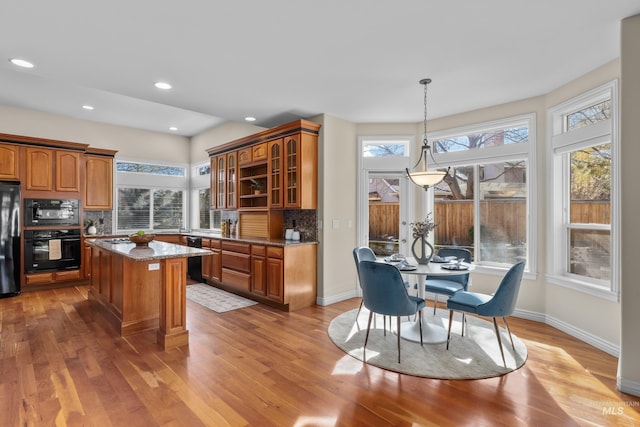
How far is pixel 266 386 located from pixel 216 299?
2.73 metres

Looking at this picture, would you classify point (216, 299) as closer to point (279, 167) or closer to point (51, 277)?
point (279, 167)

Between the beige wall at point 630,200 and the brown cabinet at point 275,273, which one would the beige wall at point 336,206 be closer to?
the brown cabinet at point 275,273

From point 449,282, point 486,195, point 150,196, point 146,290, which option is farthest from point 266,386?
point 150,196

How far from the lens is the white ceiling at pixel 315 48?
2.33m

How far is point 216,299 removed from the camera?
197 inches

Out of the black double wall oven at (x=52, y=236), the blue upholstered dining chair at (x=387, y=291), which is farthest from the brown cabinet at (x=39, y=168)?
the blue upholstered dining chair at (x=387, y=291)

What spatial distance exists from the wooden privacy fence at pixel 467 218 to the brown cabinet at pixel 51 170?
521cm

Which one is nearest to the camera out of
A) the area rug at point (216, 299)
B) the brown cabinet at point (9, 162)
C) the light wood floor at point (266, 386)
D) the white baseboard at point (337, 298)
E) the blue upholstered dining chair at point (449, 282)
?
the light wood floor at point (266, 386)

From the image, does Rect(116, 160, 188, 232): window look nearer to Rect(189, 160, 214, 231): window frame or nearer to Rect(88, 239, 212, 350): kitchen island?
Rect(189, 160, 214, 231): window frame

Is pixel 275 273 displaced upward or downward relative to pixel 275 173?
downward

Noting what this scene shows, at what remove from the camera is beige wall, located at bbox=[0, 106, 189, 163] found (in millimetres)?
5727

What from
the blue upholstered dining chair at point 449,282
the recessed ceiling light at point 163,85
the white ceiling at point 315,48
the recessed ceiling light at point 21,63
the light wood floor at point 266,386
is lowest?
the light wood floor at point 266,386

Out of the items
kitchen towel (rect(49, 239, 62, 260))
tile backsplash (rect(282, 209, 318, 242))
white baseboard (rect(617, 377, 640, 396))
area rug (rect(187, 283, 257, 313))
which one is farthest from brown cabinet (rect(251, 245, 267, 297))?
white baseboard (rect(617, 377, 640, 396))

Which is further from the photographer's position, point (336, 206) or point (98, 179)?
point (98, 179)
